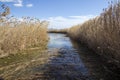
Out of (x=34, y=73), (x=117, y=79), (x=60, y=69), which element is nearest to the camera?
(x=117, y=79)

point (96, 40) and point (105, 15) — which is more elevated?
point (105, 15)

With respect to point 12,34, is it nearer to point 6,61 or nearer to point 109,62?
point 6,61

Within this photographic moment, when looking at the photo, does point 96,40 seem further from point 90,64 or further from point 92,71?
point 92,71

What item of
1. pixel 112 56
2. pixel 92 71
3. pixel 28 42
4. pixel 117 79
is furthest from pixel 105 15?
pixel 28 42

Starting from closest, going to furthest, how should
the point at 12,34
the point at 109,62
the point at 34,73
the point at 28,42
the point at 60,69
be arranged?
the point at 34,73, the point at 60,69, the point at 109,62, the point at 12,34, the point at 28,42

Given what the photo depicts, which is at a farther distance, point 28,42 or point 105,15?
point 28,42

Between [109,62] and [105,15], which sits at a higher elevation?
[105,15]

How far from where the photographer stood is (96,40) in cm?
1262

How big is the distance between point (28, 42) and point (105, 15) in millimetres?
6778

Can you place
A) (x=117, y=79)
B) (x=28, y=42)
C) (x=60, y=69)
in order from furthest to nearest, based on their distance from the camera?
1. (x=28, y=42)
2. (x=60, y=69)
3. (x=117, y=79)

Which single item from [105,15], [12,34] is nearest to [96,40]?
[105,15]

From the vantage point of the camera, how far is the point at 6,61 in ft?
33.1

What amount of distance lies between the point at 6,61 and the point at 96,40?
510cm

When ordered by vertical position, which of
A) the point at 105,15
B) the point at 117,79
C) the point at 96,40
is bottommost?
the point at 117,79
